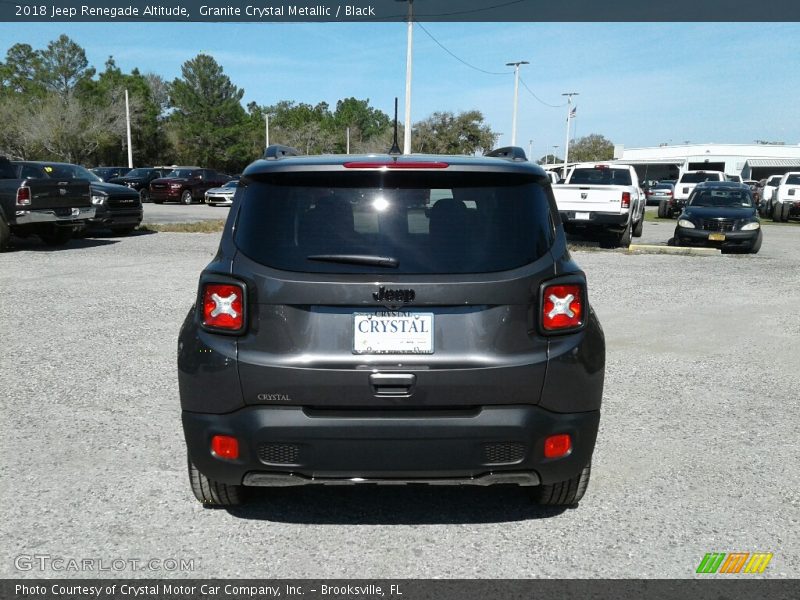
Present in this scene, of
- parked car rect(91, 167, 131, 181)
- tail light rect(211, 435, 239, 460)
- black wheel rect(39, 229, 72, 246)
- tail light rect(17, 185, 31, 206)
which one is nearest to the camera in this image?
tail light rect(211, 435, 239, 460)

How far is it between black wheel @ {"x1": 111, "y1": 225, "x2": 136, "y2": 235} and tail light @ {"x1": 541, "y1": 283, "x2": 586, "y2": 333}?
55.4 ft

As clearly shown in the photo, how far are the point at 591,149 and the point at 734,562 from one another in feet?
431

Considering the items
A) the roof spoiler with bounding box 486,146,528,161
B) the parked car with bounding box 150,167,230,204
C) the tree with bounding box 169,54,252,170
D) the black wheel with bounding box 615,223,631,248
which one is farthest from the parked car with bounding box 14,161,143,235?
the tree with bounding box 169,54,252,170

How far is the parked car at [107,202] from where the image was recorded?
15.5m

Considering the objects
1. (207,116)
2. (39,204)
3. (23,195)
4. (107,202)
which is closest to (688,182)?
(107,202)

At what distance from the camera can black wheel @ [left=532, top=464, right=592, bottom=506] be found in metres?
3.54

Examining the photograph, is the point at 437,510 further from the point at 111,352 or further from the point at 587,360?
the point at 111,352

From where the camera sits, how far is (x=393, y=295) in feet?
9.83

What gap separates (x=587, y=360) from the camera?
10.5 feet

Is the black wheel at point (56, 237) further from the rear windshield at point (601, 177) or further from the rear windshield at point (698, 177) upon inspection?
the rear windshield at point (698, 177)

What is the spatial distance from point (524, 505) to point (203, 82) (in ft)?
292

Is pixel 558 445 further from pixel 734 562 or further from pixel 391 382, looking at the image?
pixel 734 562

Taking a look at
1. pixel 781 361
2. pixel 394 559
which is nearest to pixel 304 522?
pixel 394 559

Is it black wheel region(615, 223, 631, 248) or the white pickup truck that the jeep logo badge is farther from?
black wheel region(615, 223, 631, 248)
